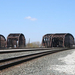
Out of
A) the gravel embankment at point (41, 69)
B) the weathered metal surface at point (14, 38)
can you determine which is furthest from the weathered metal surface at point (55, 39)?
the gravel embankment at point (41, 69)

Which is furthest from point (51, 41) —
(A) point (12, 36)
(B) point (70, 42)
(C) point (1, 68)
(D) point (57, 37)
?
(C) point (1, 68)

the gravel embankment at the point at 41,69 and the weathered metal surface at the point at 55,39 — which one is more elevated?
the weathered metal surface at the point at 55,39

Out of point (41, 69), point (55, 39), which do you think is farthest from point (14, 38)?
point (41, 69)

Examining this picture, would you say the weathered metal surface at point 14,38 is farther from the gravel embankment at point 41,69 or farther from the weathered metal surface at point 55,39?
the gravel embankment at point 41,69

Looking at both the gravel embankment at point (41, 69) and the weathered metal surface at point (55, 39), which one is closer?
the gravel embankment at point (41, 69)

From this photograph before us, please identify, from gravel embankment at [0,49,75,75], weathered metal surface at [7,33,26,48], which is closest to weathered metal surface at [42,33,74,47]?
weathered metal surface at [7,33,26,48]

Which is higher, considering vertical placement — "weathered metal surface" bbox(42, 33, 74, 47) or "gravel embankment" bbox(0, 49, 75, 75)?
"weathered metal surface" bbox(42, 33, 74, 47)

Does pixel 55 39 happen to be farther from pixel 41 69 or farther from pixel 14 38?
pixel 41 69

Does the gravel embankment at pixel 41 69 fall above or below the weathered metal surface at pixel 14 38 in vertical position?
below

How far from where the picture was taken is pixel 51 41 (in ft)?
242

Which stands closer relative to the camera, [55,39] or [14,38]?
[14,38]

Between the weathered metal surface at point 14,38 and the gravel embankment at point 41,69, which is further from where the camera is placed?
the weathered metal surface at point 14,38

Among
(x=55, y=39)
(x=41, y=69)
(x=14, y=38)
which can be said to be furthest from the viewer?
(x=55, y=39)

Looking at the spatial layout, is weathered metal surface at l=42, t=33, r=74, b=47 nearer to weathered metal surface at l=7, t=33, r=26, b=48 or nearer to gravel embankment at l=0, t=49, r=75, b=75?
weathered metal surface at l=7, t=33, r=26, b=48
